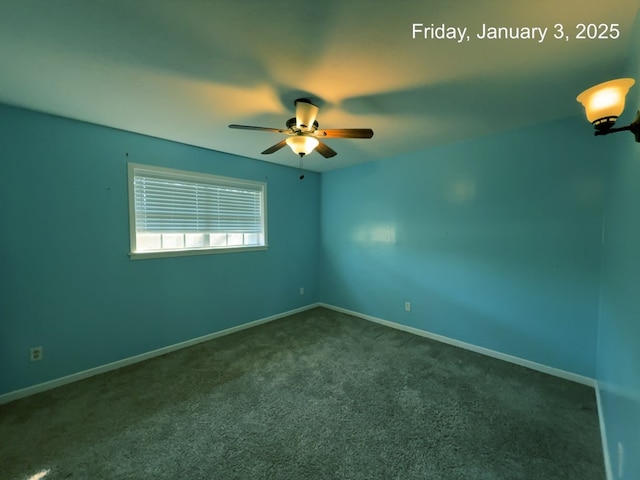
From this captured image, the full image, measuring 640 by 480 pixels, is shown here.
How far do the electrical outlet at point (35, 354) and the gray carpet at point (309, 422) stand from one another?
0.31m

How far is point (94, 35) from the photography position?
1350mm

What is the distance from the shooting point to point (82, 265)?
241 centimetres

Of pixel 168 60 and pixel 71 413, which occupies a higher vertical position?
pixel 168 60

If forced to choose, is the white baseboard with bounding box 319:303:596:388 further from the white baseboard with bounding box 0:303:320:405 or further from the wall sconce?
the wall sconce

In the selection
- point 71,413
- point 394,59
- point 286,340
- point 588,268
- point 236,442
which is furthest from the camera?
point 286,340

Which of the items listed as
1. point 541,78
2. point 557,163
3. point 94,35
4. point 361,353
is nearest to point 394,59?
point 541,78

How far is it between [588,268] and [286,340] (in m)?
3.15

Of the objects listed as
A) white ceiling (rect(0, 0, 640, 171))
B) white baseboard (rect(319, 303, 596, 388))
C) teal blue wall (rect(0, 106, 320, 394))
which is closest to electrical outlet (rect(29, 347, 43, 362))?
teal blue wall (rect(0, 106, 320, 394))

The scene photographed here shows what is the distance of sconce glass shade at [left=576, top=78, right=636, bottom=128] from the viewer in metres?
0.99

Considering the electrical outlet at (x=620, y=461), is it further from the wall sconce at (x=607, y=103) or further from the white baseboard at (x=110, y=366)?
the white baseboard at (x=110, y=366)

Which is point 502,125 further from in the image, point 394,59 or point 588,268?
point 394,59

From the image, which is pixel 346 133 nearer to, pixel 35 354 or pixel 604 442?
pixel 604 442

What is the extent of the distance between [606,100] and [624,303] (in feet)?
3.44

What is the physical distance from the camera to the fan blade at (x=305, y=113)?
190 centimetres
